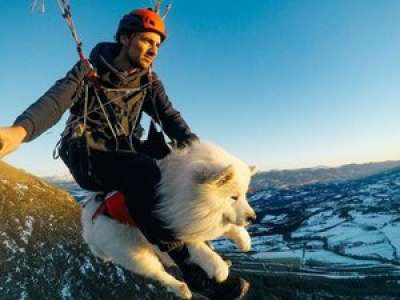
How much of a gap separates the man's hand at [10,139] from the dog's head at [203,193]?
156cm

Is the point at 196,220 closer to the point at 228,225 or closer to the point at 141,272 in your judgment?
the point at 228,225

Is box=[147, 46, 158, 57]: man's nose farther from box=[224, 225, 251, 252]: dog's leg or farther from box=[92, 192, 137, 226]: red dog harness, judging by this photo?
box=[224, 225, 251, 252]: dog's leg

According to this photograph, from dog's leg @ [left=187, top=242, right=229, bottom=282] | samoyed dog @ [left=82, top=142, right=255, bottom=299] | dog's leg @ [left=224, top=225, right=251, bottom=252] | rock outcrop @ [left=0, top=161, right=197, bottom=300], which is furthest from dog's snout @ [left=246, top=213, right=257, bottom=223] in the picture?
rock outcrop @ [left=0, top=161, right=197, bottom=300]

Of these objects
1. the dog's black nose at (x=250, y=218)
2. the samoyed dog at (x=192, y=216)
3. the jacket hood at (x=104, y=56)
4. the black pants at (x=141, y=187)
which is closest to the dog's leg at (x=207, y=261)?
the samoyed dog at (x=192, y=216)

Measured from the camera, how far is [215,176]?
191 inches

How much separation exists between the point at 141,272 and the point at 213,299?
0.82 meters

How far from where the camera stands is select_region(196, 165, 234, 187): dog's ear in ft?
15.9

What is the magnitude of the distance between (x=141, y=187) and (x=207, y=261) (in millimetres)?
1054

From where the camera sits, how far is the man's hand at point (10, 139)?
3.74m

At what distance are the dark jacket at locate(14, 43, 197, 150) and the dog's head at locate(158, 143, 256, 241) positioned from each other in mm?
713

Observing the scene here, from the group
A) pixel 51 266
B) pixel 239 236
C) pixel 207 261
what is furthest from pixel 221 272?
pixel 51 266

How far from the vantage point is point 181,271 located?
5.57 m

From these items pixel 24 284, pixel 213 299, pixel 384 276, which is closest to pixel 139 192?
pixel 213 299

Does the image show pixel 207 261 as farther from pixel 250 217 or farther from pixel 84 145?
pixel 84 145
